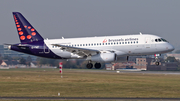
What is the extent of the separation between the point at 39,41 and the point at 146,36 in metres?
18.1

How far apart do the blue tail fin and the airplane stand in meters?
0.22

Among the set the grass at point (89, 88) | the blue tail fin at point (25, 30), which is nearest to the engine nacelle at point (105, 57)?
the grass at point (89, 88)

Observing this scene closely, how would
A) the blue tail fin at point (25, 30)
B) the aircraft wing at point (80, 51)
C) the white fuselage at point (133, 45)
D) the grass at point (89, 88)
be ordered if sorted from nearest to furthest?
the grass at point (89, 88), the white fuselage at point (133, 45), the aircraft wing at point (80, 51), the blue tail fin at point (25, 30)

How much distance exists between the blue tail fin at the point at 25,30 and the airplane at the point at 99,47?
0.22 meters

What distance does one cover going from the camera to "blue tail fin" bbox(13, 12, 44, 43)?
55.1 metres

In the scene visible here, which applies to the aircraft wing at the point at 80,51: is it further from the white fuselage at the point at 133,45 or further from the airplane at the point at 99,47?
the white fuselage at the point at 133,45

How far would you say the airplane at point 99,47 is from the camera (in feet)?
159

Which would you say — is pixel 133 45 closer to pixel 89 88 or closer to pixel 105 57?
pixel 105 57

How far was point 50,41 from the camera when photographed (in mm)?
53125

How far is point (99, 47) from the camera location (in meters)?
50.0

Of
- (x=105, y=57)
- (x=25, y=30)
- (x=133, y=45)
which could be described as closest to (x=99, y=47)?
(x=105, y=57)

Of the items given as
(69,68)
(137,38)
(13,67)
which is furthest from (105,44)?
(13,67)

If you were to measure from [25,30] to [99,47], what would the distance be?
1466 cm

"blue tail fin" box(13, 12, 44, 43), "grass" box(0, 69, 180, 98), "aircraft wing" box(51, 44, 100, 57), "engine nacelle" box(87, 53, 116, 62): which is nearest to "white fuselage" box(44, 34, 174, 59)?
"engine nacelle" box(87, 53, 116, 62)
